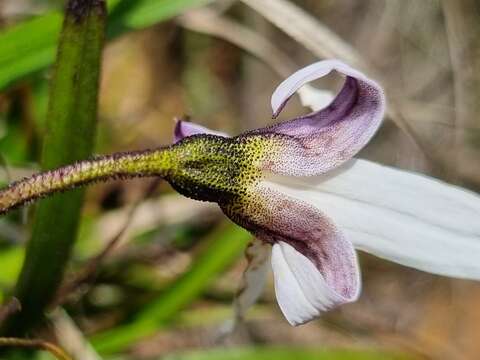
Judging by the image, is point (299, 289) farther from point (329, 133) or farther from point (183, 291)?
point (183, 291)

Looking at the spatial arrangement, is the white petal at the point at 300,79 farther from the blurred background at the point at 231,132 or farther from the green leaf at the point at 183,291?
the green leaf at the point at 183,291

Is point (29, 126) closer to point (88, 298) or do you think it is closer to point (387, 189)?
point (88, 298)

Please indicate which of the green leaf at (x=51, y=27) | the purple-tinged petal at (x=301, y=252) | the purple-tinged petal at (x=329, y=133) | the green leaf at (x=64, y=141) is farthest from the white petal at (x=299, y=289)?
the green leaf at (x=51, y=27)

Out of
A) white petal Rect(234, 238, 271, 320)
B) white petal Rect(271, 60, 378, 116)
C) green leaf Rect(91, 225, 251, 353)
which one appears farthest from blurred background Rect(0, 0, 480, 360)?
white petal Rect(271, 60, 378, 116)

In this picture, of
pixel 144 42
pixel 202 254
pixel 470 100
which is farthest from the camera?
pixel 144 42

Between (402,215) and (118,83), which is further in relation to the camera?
(118,83)

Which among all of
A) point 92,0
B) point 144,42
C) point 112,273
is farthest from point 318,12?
point 92,0
